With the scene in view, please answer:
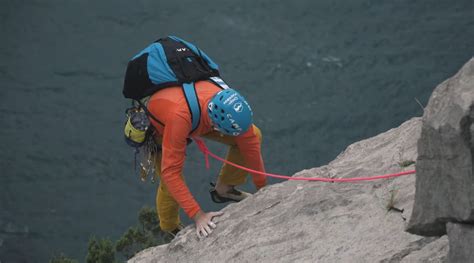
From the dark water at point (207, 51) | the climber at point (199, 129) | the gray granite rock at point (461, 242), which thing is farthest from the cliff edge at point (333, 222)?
the dark water at point (207, 51)

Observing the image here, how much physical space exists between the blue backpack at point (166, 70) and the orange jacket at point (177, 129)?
0.08 metres

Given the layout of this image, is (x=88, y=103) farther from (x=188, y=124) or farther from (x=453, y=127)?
(x=453, y=127)

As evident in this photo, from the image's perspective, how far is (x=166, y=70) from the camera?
875 cm

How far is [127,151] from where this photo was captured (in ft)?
119

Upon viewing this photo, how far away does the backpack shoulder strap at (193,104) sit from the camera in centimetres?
834

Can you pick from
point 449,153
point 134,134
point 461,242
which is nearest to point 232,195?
point 134,134

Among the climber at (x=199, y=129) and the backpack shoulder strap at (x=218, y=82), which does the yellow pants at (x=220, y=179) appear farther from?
the backpack shoulder strap at (x=218, y=82)

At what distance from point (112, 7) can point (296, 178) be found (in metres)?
36.7

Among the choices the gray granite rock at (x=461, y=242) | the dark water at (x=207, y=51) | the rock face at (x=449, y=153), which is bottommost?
the dark water at (x=207, y=51)

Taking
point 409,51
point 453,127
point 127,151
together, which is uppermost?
point 453,127

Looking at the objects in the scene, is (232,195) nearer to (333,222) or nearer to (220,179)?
(220,179)

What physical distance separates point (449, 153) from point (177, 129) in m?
3.35

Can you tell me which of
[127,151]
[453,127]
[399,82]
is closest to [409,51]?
[399,82]

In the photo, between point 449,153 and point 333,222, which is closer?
point 449,153
